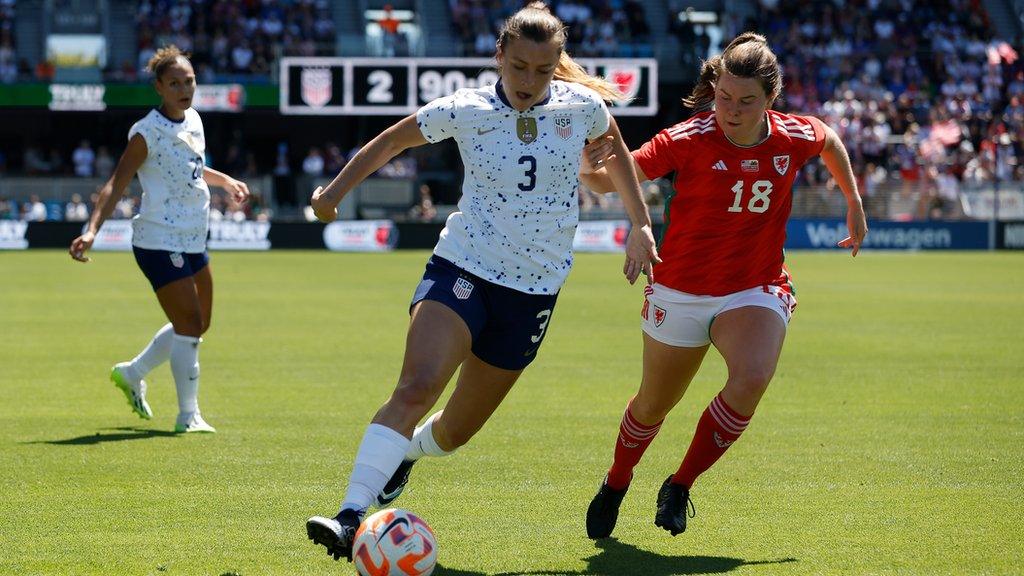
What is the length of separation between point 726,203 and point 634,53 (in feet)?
106

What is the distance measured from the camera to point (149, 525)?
5961 mm

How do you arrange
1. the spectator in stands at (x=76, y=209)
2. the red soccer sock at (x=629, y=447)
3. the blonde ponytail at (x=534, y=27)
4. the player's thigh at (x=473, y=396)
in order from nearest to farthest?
the blonde ponytail at (x=534, y=27) < the player's thigh at (x=473, y=396) < the red soccer sock at (x=629, y=447) < the spectator in stands at (x=76, y=209)

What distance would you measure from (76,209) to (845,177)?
30.8 m

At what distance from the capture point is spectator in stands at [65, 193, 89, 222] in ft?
112

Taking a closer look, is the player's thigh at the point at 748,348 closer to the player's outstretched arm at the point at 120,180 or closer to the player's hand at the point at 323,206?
the player's hand at the point at 323,206

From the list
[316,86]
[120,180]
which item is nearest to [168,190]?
[120,180]

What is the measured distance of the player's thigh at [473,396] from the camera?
18.5 feet

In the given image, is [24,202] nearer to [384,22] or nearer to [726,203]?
[384,22]

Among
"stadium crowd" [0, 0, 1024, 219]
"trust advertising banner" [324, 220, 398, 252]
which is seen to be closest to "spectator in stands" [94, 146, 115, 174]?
"stadium crowd" [0, 0, 1024, 219]

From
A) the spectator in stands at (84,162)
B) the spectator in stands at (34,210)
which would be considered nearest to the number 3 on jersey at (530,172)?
the spectator in stands at (34,210)

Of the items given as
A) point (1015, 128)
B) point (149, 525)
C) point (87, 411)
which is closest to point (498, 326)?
point (149, 525)

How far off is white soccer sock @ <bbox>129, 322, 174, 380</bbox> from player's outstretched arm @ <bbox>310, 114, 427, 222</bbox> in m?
4.05

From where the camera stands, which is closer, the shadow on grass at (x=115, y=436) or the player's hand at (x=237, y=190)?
the shadow on grass at (x=115, y=436)

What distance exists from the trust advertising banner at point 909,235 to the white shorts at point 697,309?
91.1ft
